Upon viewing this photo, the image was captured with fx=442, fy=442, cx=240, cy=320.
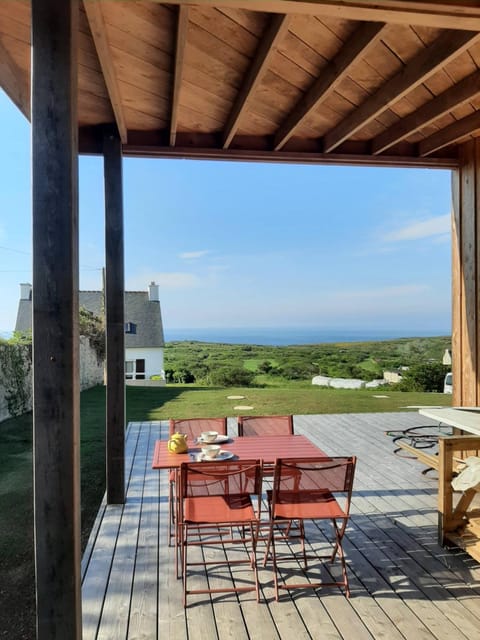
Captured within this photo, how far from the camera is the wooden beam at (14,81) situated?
2490 millimetres

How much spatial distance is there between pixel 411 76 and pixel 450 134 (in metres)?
1.25

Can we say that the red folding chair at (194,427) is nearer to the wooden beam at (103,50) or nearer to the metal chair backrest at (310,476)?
the metal chair backrest at (310,476)

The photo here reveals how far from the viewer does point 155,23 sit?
220 cm

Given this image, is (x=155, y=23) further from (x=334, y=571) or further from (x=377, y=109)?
(x=334, y=571)

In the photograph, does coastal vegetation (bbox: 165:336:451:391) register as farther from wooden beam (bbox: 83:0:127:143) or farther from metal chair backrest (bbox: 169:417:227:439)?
wooden beam (bbox: 83:0:127:143)

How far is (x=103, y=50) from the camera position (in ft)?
7.36

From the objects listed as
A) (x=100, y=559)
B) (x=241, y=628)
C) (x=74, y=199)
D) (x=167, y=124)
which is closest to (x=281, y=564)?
(x=241, y=628)

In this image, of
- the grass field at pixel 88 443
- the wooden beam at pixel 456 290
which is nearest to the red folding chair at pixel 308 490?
the grass field at pixel 88 443

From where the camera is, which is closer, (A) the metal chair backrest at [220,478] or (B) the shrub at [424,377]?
(A) the metal chair backrest at [220,478]

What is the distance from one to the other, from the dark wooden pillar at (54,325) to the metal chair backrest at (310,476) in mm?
1122

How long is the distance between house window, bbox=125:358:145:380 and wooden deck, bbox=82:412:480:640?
581 inches

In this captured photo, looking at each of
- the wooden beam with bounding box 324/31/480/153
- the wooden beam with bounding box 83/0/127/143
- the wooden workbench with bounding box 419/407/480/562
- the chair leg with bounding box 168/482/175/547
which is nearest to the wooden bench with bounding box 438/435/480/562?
the wooden workbench with bounding box 419/407/480/562

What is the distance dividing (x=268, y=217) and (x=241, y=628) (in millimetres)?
25287

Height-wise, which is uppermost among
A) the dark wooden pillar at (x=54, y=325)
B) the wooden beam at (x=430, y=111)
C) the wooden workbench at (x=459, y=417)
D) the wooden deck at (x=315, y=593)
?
the wooden beam at (x=430, y=111)
